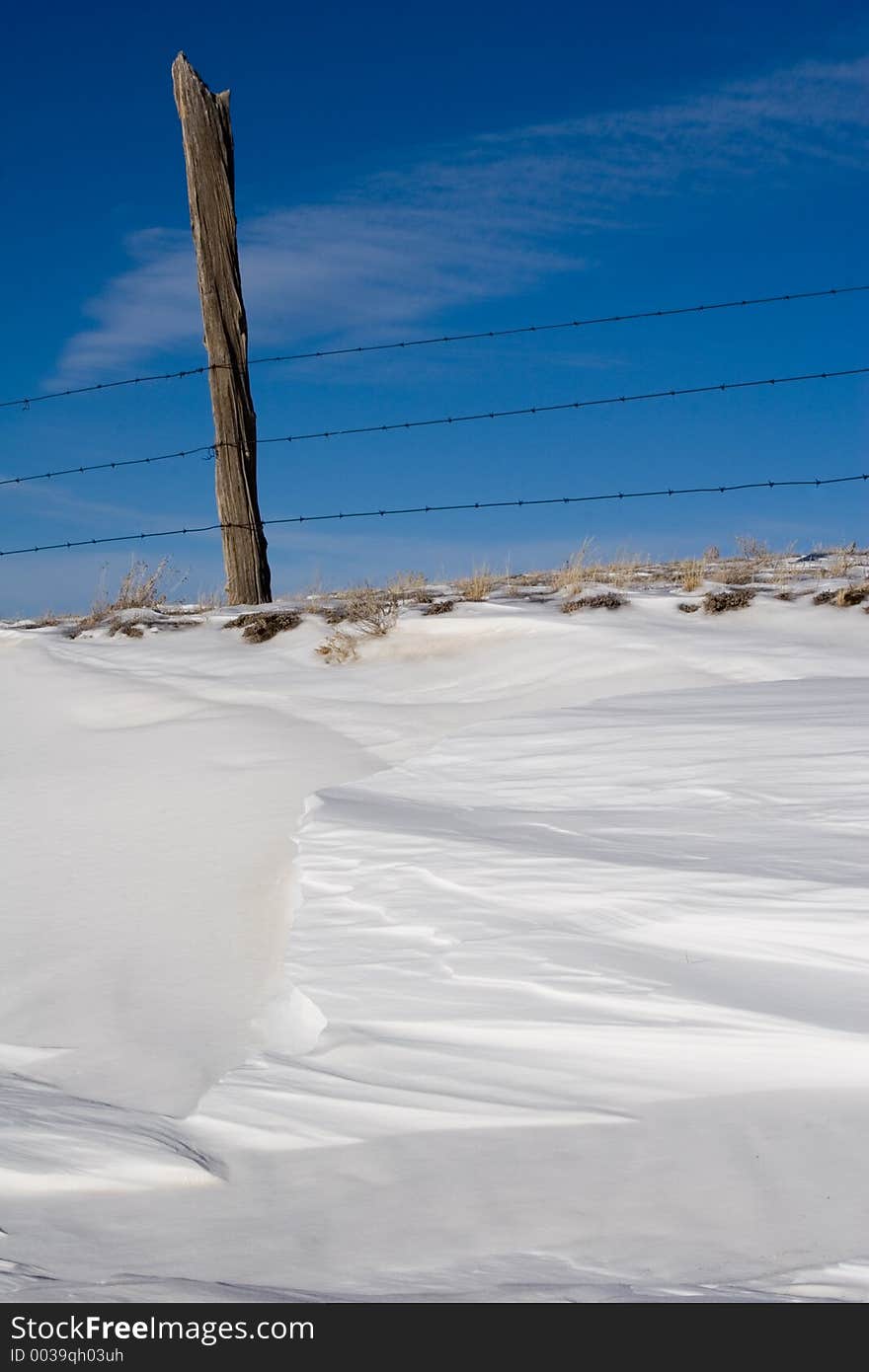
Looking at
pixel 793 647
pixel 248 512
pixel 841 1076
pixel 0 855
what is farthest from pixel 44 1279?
pixel 248 512

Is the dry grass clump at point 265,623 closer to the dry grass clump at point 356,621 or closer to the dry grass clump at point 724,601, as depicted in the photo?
the dry grass clump at point 356,621

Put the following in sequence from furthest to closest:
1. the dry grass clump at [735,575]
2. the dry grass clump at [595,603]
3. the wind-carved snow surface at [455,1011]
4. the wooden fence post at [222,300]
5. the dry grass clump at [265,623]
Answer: the wooden fence post at [222,300], the dry grass clump at [735,575], the dry grass clump at [265,623], the dry grass clump at [595,603], the wind-carved snow surface at [455,1011]

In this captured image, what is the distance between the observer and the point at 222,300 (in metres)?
7.83

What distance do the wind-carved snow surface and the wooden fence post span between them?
9.74ft

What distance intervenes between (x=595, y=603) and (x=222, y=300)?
3.15m

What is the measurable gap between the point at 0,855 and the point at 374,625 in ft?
8.98

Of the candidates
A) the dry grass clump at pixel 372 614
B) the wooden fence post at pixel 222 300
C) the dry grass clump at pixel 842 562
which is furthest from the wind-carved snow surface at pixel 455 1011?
the wooden fence post at pixel 222 300

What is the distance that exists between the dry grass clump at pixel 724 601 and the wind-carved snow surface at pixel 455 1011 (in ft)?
4.32

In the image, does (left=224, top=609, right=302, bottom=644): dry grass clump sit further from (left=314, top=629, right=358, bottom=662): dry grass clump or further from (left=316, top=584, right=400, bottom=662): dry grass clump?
(left=314, top=629, right=358, bottom=662): dry grass clump

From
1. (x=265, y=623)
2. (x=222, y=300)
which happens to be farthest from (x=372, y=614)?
(x=222, y=300)

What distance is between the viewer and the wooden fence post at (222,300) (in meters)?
7.72

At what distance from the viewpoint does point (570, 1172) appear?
5.93 ft
